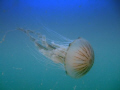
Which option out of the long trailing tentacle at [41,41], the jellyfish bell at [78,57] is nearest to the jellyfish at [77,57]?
the jellyfish bell at [78,57]

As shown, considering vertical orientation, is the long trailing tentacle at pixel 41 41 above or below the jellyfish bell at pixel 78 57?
below

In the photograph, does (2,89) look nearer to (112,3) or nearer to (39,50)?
(39,50)

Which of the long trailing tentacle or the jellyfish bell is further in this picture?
the long trailing tentacle

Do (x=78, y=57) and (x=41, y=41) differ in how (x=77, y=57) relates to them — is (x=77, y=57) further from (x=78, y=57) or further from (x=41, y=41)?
(x=41, y=41)

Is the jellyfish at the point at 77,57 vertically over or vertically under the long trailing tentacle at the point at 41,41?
over

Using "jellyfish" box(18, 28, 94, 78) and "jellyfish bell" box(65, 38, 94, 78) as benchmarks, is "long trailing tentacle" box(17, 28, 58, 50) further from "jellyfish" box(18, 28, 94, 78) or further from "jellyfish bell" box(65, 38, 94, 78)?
"jellyfish bell" box(65, 38, 94, 78)

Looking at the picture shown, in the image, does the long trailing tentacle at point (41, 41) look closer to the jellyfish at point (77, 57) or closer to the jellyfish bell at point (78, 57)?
the jellyfish at point (77, 57)

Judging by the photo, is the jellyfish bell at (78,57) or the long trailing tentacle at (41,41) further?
the long trailing tentacle at (41,41)

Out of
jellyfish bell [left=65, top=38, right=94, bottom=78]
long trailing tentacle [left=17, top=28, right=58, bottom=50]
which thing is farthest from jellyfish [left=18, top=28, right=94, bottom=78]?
long trailing tentacle [left=17, top=28, right=58, bottom=50]

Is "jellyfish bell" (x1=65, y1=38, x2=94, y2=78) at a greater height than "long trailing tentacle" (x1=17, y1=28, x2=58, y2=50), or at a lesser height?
greater

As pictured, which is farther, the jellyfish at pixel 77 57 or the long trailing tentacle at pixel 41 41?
the long trailing tentacle at pixel 41 41

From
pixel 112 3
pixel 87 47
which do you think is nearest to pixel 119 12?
pixel 112 3

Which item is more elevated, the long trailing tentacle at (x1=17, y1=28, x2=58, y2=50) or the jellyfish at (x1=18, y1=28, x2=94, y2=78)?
the jellyfish at (x1=18, y1=28, x2=94, y2=78)
